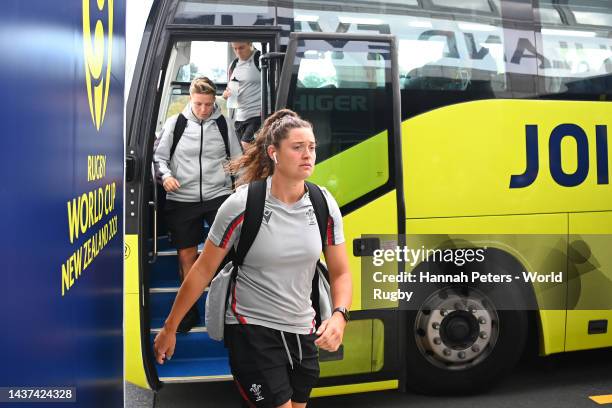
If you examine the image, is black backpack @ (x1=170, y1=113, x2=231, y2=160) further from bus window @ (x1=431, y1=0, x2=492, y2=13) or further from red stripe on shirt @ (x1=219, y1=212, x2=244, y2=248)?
red stripe on shirt @ (x1=219, y1=212, x2=244, y2=248)

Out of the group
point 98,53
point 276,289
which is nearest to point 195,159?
point 276,289

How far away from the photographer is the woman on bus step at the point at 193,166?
5.52m

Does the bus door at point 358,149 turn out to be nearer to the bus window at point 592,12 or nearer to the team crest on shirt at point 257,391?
the bus window at point 592,12

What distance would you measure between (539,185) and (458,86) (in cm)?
83

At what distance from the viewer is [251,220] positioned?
122 inches

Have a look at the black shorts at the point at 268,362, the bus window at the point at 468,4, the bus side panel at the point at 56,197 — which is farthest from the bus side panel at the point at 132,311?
the bus side panel at the point at 56,197

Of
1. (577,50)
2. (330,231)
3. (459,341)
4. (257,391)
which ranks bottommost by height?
(459,341)

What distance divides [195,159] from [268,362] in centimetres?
268

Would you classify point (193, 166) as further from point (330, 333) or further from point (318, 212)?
point (330, 333)

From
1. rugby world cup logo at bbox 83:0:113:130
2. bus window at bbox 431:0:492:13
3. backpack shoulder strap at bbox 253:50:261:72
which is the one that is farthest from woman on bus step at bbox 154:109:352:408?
backpack shoulder strap at bbox 253:50:261:72

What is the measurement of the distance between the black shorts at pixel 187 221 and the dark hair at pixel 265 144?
7.11 feet

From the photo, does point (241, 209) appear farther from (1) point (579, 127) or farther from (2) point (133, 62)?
(1) point (579, 127)

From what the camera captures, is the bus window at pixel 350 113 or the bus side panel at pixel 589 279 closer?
the bus window at pixel 350 113

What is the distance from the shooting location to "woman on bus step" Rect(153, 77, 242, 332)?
552cm
